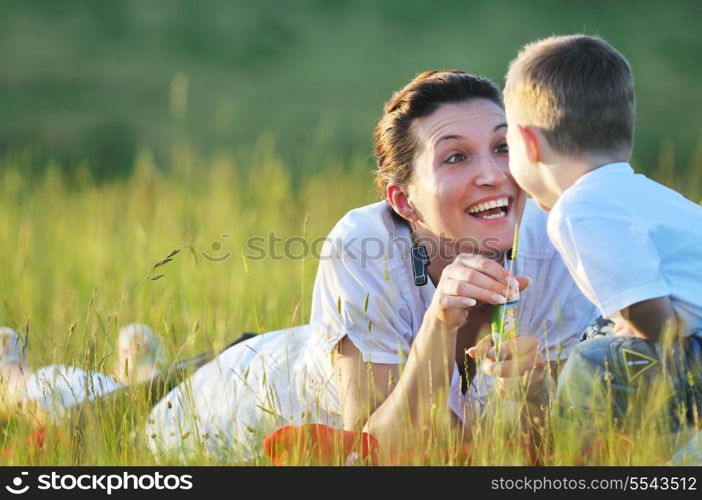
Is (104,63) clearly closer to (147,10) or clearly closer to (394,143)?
(147,10)

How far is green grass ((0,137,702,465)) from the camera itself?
135 inches

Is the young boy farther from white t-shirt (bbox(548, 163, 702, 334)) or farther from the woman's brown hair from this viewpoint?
the woman's brown hair

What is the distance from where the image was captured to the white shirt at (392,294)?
3.76m

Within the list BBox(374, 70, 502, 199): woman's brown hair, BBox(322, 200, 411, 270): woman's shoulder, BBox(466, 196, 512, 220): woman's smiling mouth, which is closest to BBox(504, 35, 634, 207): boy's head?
BBox(466, 196, 512, 220): woman's smiling mouth

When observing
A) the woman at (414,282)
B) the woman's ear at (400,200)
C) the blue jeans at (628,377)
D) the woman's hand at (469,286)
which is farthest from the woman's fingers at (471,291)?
the woman's ear at (400,200)

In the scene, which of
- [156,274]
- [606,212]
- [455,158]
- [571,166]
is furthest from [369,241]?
[156,274]

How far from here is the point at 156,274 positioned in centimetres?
648

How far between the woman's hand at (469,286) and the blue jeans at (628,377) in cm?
32

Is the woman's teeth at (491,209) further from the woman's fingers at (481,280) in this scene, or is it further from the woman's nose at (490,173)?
the woman's fingers at (481,280)

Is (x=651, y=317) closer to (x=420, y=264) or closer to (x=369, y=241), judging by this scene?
(x=420, y=264)

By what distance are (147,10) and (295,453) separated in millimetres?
17120

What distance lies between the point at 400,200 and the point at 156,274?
2914mm
